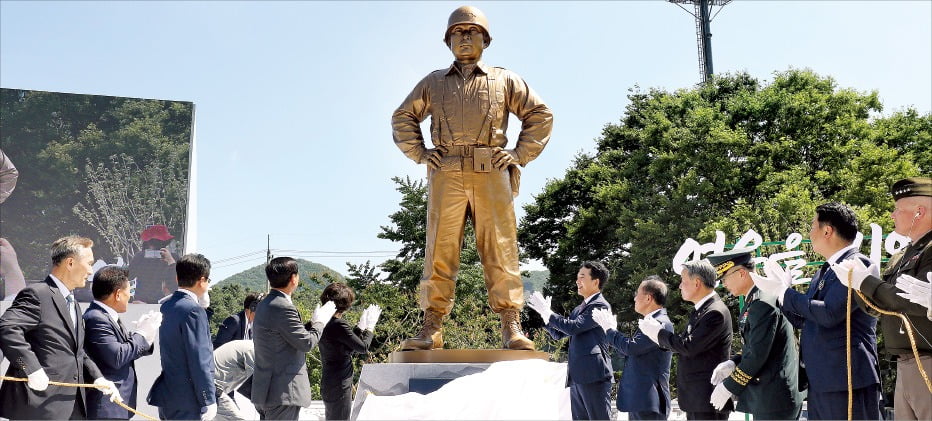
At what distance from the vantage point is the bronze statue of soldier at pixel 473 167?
668 centimetres

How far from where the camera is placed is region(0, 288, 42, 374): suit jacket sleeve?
463cm

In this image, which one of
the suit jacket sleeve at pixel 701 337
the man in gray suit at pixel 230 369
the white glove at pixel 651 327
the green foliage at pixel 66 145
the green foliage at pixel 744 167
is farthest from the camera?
the green foliage at pixel 744 167

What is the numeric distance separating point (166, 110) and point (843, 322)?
14685mm

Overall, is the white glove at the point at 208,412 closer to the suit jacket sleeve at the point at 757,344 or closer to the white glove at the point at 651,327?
the white glove at the point at 651,327

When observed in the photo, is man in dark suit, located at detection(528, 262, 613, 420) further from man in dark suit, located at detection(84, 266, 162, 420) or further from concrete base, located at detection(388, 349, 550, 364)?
man in dark suit, located at detection(84, 266, 162, 420)

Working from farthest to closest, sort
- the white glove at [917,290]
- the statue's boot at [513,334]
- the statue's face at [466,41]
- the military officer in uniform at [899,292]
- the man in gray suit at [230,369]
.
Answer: the man in gray suit at [230,369]
the statue's face at [466,41]
the statue's boot at [513,334]
the military officer in uniform at [899,292]
the white glove at [917,290]

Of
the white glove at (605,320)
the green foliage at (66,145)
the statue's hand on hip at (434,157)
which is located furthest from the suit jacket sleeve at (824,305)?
the green foliage at (66,145)

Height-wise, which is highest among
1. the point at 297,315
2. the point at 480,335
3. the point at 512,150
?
the point at 512,150

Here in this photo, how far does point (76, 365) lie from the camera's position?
497 centimetres

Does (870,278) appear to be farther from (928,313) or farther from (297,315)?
(297,315)

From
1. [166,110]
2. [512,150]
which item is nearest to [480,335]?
[166,110]

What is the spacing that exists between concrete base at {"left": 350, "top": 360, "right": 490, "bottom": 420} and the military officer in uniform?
106 inches

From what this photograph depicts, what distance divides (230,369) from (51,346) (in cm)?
243

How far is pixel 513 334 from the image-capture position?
6.56 m
